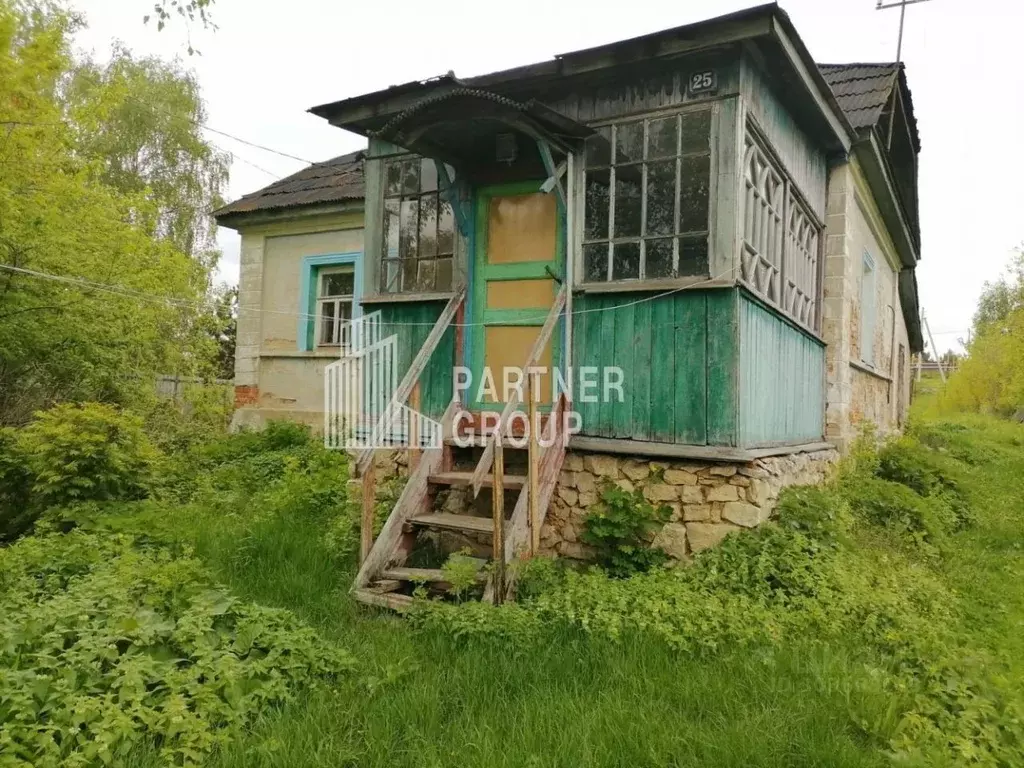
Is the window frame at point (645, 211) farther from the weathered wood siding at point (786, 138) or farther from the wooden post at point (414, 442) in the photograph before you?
the wooden post at point (414, 442)

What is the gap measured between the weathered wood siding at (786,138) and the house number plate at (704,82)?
20 centimetres

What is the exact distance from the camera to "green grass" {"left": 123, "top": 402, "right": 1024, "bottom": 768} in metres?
2.62

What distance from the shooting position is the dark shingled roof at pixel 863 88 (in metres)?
7.32

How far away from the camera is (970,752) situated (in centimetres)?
256

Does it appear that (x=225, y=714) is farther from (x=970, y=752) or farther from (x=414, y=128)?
(x=414, y=128)

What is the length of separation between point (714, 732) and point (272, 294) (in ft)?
31.4

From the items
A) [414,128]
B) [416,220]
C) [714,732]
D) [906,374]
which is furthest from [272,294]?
[906,374]

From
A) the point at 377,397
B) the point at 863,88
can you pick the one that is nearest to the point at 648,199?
the point at 377,397

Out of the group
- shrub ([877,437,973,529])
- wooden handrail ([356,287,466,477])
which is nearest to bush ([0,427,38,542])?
wooden handrail ([356,287,466,477])

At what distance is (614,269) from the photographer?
5172 mm

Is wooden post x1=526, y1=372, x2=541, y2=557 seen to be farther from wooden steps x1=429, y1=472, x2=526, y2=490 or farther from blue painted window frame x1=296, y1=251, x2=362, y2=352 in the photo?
blue painted window frame x1=296, y1=251, x2=362, y2=352

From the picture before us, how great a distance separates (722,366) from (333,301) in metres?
7.06

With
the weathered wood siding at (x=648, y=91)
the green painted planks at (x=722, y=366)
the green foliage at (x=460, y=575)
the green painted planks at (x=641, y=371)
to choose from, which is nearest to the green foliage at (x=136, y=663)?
the green foliage at (x=460, y=575)

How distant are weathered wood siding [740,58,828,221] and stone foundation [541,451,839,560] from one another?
2640 mm
